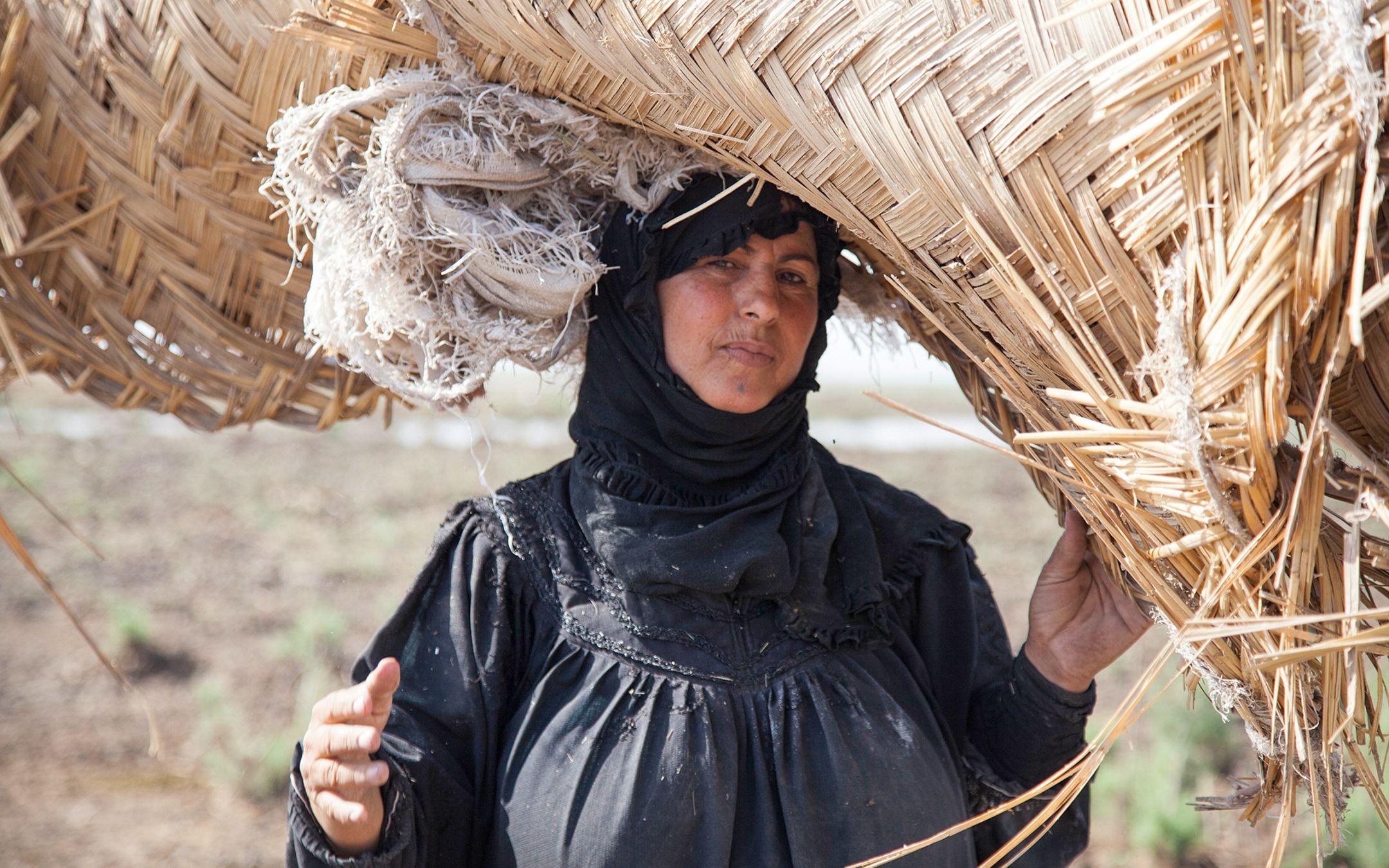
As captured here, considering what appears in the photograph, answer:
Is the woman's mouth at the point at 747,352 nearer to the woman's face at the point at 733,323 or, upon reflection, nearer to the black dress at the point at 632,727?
the woman's face at the point at 733,323

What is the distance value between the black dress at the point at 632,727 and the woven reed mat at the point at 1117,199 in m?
0.36

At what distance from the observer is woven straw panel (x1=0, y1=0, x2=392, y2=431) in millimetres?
1602

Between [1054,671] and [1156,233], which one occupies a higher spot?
[1156,233]

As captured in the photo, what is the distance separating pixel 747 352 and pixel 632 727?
21.5 inches

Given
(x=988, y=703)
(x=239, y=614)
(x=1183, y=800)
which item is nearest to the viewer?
(x=988, y=703)

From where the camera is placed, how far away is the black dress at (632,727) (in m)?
1.51

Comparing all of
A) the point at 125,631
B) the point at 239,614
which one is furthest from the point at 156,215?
the point at 239,614

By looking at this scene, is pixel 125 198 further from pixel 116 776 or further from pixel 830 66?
pixel 116 776

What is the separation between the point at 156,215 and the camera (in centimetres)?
173

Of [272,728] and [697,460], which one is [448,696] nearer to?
[697,460]

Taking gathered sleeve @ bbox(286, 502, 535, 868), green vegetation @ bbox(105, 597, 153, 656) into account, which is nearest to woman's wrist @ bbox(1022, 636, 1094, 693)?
gathered sleeve @ bbox(286, 502, 535, 868)

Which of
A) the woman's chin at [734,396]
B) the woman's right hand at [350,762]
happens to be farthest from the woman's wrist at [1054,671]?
the woman's right hand at [350,762]

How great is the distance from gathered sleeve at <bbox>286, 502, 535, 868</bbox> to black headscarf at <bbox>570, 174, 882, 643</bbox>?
0.17 meters

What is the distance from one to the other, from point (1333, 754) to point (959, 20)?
3.00 ft
